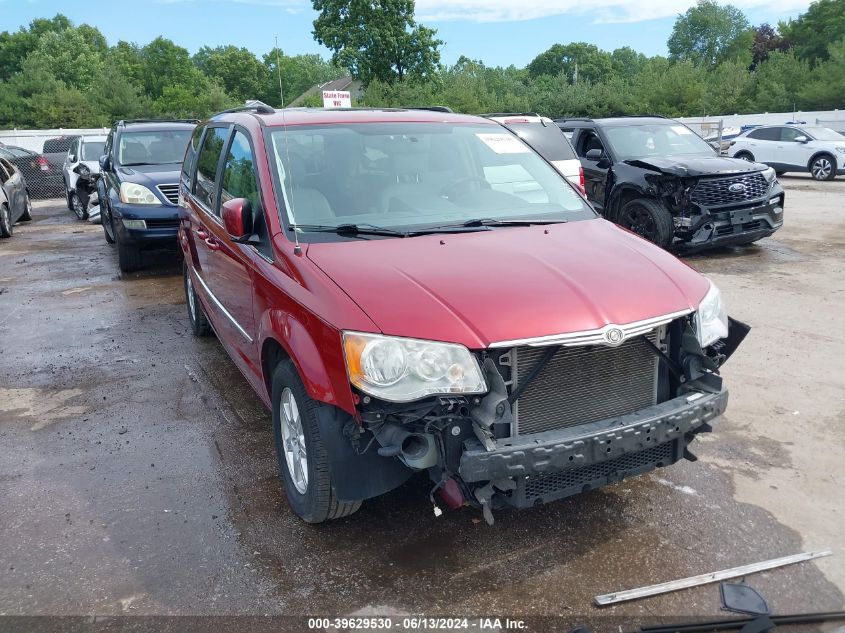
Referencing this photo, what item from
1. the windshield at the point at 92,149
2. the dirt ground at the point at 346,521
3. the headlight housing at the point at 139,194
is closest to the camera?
the dirt ground at the point at 346,521

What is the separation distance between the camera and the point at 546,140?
9922mm

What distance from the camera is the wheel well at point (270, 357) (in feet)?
11.6

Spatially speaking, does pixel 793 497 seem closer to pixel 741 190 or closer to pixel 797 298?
pixel 797 298

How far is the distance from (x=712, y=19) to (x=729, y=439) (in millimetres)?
103970

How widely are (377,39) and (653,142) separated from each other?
4281 centimetres

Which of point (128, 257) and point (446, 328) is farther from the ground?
point (446, 328)

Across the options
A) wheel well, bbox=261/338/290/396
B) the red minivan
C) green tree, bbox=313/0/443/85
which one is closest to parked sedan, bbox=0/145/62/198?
the red minivan

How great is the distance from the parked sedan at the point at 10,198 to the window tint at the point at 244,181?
11.1 m

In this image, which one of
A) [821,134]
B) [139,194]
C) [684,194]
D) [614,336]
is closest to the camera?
[614,336]

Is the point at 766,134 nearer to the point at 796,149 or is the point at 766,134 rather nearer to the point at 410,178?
the point at 796,149

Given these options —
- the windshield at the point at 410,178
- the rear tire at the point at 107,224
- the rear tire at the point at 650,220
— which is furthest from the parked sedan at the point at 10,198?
the windshield at the point at 410,178

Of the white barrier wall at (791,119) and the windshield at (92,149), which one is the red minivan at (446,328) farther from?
the white barrier wall at (791,119)

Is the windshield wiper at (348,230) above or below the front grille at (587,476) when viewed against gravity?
above

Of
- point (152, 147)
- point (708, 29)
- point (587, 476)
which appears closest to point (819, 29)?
point (708, 29)
